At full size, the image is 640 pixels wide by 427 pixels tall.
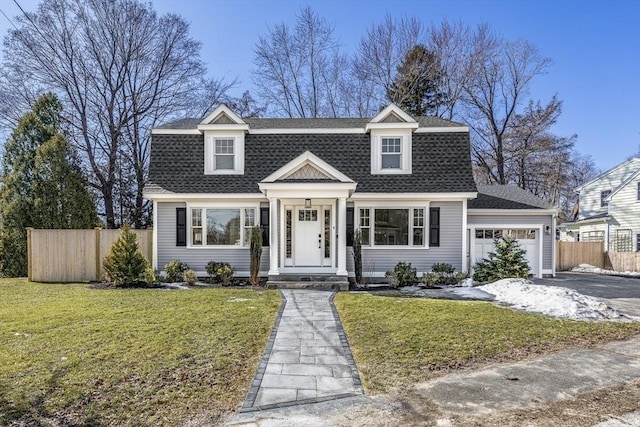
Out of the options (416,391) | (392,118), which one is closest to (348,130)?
(392,118)

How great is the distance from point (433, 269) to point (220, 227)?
24.1 ft

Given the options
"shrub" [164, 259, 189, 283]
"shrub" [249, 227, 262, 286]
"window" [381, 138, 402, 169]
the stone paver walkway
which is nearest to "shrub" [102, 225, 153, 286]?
"shrub" [164, 259, 189, 283]

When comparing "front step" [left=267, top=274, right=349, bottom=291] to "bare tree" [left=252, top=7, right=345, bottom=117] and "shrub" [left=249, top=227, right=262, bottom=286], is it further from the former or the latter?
"bare tree" [left=252, top=7, right=345, bottom=117]

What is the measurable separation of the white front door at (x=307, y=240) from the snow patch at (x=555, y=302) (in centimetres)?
552

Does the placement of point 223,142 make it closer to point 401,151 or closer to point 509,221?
point 401,151

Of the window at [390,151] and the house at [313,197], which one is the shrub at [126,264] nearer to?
the house at [313,197]

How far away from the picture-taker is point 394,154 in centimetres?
1323

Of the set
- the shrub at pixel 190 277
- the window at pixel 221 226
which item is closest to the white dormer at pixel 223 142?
the window at pixel 221 226

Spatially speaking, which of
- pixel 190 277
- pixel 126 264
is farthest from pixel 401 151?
pixel 126 264

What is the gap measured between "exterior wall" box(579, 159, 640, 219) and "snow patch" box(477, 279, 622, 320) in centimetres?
1900

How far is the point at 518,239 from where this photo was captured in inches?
555

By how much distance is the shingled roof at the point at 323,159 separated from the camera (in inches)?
500

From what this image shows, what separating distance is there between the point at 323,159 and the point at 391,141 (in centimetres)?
251

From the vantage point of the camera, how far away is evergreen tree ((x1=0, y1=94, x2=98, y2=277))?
14.2 m
